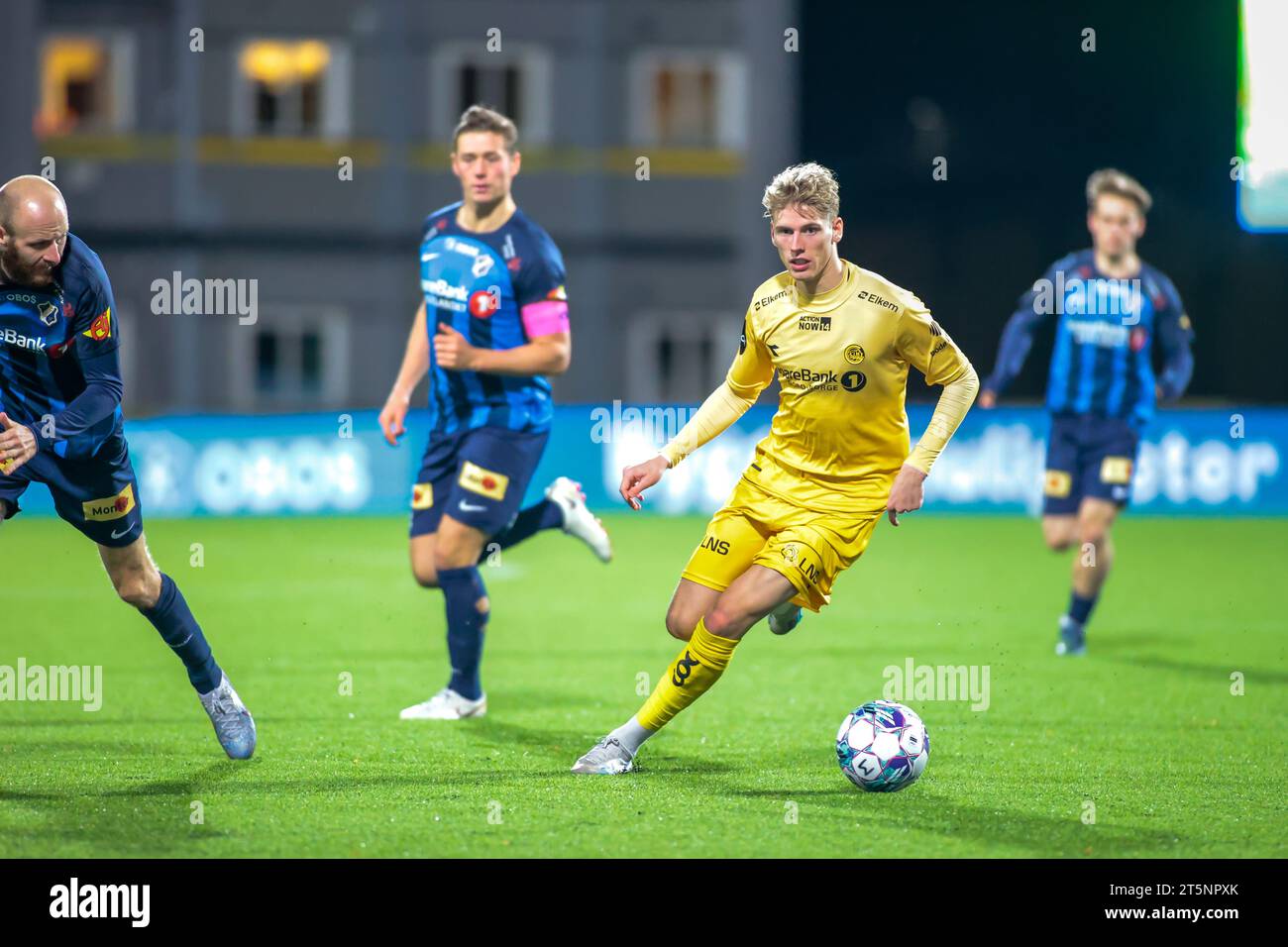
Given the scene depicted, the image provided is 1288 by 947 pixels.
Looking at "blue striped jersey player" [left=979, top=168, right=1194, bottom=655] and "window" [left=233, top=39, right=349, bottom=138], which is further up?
"window" [left=233, top=39, right=349, bottom=138]

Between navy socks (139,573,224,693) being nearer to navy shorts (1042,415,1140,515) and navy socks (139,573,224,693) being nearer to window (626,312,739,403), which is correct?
navy shorts (1042,415,1140,515)

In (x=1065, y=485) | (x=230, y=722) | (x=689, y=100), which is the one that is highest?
(x=689, y=100)

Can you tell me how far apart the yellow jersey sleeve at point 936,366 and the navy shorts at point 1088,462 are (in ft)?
12.4

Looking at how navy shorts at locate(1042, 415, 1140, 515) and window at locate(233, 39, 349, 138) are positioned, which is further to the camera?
window at locate(233, 39, 349, 138)

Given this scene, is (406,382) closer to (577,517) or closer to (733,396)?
(577,517)

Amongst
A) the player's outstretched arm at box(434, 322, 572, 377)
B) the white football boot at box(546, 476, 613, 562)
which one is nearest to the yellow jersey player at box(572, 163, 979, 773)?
the player's outstretched arm at box(434, 322, 572, 377)

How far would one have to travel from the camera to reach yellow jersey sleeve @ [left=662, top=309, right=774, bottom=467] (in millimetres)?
6043

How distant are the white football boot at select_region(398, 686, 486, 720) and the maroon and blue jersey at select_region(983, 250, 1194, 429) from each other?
149 inches

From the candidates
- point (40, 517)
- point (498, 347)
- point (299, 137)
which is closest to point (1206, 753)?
point (498, 347)

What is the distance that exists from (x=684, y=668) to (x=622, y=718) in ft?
4.79

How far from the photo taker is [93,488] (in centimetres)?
584

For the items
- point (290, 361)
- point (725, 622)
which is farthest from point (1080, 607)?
point (290, 361)

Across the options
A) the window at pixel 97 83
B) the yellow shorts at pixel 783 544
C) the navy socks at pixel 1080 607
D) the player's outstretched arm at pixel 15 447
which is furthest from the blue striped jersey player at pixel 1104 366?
the window at pixel 97 83

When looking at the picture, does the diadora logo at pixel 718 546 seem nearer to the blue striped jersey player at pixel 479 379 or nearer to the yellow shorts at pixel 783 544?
the yellow shorts at pixel 783 544
